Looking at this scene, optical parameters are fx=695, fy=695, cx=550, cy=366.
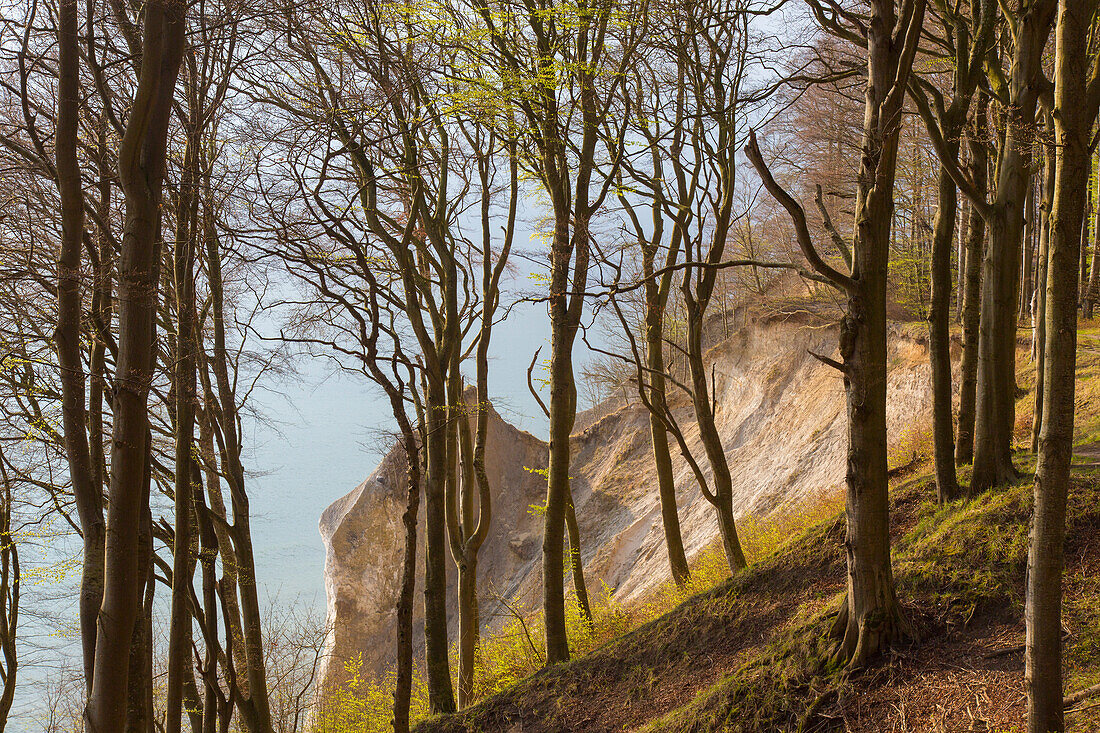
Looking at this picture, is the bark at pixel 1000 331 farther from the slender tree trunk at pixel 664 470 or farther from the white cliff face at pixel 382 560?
the white cliff face at pixel 382 560

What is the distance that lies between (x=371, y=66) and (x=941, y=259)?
6.40 m

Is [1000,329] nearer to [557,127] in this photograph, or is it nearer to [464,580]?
[557,127]

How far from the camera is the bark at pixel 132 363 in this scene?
15.1ft

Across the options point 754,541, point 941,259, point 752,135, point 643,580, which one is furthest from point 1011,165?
point 643,580

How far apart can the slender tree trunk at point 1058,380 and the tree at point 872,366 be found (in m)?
1.21

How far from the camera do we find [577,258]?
8.80m

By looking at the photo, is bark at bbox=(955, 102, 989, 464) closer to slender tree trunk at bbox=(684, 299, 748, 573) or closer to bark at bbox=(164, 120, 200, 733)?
slender tree trunk at bbox=(684, 299, 748, 573)

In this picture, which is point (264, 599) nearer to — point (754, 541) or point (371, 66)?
point (754, 541)

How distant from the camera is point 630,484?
24.8 metres

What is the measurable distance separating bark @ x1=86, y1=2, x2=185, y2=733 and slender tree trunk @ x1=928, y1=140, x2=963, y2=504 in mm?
6350

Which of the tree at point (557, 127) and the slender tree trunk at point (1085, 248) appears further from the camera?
the slender tree trunk at point (1085, 248)

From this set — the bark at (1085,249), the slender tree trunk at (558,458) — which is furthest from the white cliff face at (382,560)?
the bark at (1085,249)

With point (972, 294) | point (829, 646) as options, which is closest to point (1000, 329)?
point (972, 294)

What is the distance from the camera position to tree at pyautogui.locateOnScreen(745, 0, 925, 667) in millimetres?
4363
